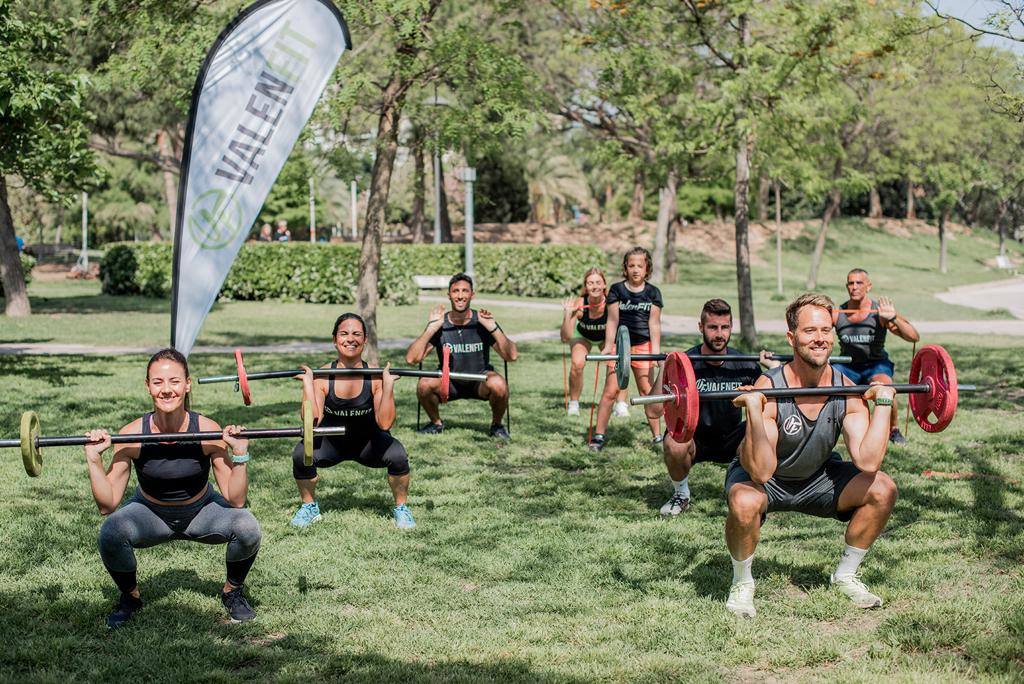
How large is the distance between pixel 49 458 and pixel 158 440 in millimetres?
5470

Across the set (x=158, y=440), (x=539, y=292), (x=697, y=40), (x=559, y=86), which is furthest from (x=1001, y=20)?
(x=559, y=86)

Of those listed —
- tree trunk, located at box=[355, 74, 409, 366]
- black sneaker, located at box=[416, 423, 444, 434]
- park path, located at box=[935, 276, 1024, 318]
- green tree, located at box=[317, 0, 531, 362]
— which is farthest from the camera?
park path, located at box=[935, 276, 1024, 318]

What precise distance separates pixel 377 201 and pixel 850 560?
10884mm

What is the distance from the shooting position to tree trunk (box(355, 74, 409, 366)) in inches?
605

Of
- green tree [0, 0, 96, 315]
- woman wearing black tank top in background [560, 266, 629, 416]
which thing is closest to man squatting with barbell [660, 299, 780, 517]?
woman wearing black tank top in background [560, 266, 629, 416]

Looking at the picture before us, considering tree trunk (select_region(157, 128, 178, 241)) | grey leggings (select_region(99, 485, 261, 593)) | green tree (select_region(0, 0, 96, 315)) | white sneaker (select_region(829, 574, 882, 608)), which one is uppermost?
tree trunk (select_region(157, 128, 178, 241))

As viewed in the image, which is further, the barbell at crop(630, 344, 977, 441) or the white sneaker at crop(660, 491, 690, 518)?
the white sneaker at crop(660, 491, 690, 518)

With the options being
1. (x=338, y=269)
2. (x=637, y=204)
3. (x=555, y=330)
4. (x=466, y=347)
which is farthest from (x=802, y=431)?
(x=637, y=204)

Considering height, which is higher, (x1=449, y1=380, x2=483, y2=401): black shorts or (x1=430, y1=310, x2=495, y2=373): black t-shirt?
(x1=430, y1=310, x2=495, y2=373): black t-shirt

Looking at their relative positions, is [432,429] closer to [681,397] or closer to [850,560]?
[681,397]

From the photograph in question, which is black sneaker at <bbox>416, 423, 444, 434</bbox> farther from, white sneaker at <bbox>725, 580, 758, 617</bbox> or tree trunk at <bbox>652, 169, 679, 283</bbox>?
tree trunk at <bbox>652, 169, 679, 283</bbox>

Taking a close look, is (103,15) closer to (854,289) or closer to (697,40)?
(697,40)

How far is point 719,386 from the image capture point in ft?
26.1

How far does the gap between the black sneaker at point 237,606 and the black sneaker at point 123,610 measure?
46 cm
